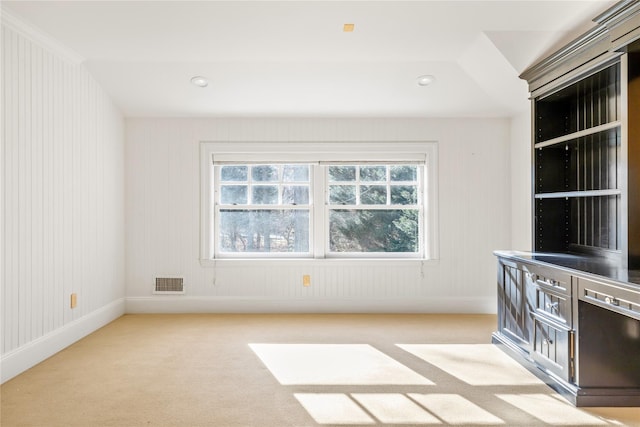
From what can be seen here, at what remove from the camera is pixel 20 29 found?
3.03 metres

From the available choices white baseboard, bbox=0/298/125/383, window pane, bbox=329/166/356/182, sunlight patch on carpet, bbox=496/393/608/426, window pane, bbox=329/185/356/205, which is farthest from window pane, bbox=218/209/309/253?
sunlight patch on carpet, bbox=496/393/608/426

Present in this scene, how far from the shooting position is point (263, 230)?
493cm

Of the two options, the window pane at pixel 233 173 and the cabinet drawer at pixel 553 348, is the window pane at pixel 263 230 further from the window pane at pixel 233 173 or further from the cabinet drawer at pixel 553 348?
the cabinet drawer at pixel 553 348

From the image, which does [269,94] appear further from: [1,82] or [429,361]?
[429,361]

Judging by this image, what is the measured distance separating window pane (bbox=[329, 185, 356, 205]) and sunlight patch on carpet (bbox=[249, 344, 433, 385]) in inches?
70.9

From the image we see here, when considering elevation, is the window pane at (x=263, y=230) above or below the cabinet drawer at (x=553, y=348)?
above

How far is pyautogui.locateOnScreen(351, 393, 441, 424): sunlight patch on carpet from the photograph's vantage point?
2330mm

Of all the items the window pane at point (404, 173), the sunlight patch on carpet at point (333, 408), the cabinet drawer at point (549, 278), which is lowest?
the sunlight patch on carpet at point (333, 408)

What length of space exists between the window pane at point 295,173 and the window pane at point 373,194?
663 mm

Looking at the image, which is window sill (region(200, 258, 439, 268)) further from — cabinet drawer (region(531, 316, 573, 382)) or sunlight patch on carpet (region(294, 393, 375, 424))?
sunlight patch on carpet (region(294, 393, 375, 424))

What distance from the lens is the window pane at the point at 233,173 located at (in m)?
4.91

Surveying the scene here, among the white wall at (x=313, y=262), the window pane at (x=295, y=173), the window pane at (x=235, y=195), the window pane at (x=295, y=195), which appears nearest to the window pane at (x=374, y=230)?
the white wall at (x=313, y=262)

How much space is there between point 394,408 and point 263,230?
9.34 feet

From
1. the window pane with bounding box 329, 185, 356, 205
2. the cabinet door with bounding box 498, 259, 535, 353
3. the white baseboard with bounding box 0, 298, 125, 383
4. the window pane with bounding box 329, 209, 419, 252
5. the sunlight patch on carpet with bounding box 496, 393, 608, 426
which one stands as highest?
the window pane with bounding box 329, 185, 356, 205
